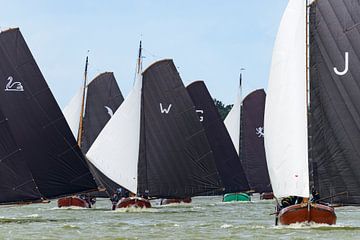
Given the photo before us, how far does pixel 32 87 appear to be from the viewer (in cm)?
4716

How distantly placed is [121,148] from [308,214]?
23252 millimetres

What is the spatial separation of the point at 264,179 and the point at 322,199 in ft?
158

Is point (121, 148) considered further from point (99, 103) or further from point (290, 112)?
point (290, 112)

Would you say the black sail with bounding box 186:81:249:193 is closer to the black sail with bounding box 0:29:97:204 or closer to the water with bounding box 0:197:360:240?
the water with bounding box 0:197:360:240

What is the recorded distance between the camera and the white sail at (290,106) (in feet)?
127

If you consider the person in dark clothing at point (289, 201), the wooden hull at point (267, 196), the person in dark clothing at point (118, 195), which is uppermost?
the wooden hull at point (267, 196)

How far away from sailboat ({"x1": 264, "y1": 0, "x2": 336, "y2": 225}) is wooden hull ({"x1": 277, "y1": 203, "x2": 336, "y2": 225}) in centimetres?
5

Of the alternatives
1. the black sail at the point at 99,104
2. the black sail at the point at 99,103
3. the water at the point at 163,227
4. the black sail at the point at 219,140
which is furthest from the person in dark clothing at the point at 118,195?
the black sail at the point at 219,140

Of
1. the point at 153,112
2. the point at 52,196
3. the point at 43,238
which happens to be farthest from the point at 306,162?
the point at 153,112

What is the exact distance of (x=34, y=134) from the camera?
4762 cm

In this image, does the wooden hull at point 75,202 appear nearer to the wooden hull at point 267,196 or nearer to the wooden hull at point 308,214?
the wooden hull at point 267,196

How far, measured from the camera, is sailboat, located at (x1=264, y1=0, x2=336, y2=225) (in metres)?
38.6

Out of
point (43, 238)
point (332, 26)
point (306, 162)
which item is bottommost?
point (43, 238)

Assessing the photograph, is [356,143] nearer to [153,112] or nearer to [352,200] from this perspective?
[352,200]
